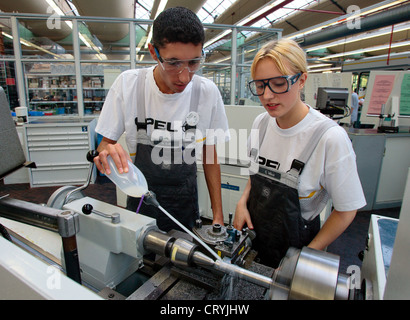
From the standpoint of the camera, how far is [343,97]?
243cm

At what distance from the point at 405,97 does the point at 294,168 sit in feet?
11.4

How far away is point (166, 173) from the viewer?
3.99ft

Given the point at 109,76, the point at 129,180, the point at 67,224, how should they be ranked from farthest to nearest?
the point at 109,76
the point at 129,180
the point at 67,224

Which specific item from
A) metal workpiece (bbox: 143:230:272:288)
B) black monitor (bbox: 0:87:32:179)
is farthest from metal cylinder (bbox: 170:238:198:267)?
black monitor (bbox: 0:87:32:179)

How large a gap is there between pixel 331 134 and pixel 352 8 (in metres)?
6.11

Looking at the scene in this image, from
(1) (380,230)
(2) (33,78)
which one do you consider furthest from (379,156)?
(2) (33,78)

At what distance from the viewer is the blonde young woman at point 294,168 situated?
0.95 metres

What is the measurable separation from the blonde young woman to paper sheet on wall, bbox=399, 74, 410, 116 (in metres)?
3.25

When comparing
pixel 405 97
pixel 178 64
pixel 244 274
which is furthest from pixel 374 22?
pixel 244 274

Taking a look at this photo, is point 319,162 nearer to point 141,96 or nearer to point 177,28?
point 177,28

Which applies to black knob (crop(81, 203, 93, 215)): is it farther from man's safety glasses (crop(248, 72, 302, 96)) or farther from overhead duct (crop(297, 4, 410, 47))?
overhead duct (crop(297, 4, 410, 47))

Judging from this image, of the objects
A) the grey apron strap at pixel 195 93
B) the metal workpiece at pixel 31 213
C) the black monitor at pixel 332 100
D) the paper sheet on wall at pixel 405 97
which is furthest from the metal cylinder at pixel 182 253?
the paper sheet on wall at pixel 405 97

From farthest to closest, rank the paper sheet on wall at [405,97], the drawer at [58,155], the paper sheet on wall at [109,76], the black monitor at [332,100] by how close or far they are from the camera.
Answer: the paper sheet on wall at [109,76] → the drawer at [58,155] → the paper sheet on wall at [405,97] → the black monitor at [332,100]

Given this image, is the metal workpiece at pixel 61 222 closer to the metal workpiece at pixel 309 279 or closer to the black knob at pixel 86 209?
the black knob at pixel 86 209
